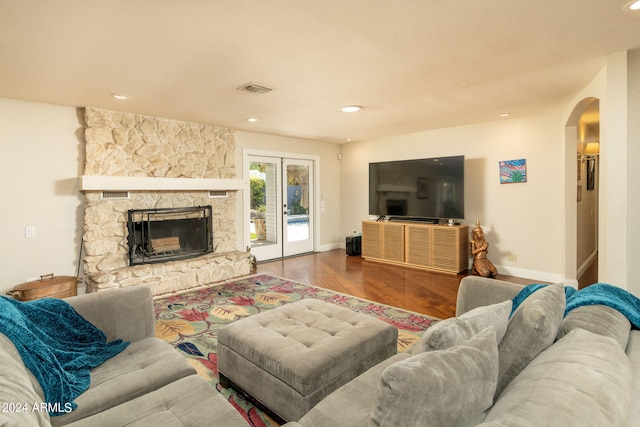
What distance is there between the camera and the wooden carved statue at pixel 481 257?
4.95m

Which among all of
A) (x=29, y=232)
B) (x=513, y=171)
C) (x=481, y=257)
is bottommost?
(x=481, y=257)

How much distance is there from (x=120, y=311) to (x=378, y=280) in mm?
3500

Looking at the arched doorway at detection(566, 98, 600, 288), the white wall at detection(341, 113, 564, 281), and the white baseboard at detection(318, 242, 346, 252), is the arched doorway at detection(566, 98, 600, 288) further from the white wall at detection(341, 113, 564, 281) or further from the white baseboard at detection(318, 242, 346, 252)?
the white baseboard at detection(318, 242, 346, 252)

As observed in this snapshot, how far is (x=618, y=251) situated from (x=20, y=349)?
374cm

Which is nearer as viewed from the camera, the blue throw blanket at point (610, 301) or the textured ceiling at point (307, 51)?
the blue throw blanket at point (610, 301)

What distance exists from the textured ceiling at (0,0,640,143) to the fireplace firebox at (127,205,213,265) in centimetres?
142

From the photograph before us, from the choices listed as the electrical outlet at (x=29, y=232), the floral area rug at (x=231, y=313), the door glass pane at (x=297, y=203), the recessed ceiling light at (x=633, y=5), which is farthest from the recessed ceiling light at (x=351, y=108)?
the electrical outlet at (x=29, y=232)

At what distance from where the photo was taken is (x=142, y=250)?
175 inches

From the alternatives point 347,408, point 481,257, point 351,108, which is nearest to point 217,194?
point 351,108

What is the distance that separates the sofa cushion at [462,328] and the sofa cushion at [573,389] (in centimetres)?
17

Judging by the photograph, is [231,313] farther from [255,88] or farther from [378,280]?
[255,88]

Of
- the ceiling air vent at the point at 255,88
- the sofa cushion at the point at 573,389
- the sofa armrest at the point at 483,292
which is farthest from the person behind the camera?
the ceiling air vent at the point at 255,88

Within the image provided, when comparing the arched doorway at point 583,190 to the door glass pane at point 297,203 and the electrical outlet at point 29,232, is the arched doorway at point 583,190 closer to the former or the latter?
the door glass pane at point 297,203

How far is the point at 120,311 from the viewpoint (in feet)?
6.56
